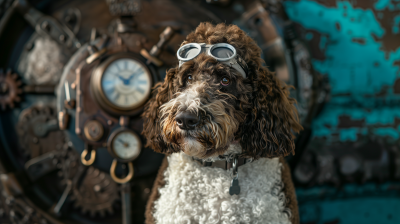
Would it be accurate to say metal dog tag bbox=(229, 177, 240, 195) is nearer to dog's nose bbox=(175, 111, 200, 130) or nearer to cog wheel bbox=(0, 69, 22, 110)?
dog's nose bbox=(175, 111, 200, 130)

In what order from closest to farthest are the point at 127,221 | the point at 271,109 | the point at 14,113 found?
1. the point at 271,109
2. the point at 127,221
3. the point at 14,113

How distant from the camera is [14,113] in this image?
1853mm

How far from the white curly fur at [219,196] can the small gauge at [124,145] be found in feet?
1.45

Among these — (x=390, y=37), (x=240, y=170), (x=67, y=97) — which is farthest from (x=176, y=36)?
(x=390, y=37)

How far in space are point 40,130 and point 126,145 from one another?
0.71m

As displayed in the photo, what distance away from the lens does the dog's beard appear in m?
0.86

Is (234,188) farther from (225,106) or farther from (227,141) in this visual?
(225,106)

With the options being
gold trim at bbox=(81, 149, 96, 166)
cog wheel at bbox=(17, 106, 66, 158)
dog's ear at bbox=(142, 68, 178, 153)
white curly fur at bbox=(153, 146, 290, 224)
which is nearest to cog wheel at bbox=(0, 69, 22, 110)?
cog wheel at bbox=(17, 106, 66, 158)

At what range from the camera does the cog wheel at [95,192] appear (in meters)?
1.70

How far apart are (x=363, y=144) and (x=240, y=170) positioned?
1.15m

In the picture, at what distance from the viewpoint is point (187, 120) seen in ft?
2.73

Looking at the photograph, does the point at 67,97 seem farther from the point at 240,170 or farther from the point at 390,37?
the point at 390,37

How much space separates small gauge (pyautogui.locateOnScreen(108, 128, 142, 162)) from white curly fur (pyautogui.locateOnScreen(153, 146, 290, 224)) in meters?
0.44

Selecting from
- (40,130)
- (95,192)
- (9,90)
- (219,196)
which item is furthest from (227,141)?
(9,90)
